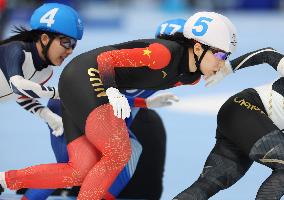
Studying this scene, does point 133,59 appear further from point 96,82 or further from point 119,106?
point 119,106

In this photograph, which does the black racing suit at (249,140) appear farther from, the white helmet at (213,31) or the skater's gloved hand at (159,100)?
the skater's gloved hand at (159,100)

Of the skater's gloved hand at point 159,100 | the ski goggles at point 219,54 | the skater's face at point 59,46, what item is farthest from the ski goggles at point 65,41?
the ski goggles at point 219,54

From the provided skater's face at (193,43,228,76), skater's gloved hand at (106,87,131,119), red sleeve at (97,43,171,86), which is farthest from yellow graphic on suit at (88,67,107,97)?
skater's face at (193,43,228,76)

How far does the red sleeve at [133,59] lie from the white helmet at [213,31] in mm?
278

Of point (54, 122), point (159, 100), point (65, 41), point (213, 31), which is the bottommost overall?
point (54, 122)

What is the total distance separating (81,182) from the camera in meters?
4.94

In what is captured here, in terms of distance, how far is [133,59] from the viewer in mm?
4855

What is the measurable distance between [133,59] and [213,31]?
58 cm

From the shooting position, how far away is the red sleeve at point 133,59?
15.8ft

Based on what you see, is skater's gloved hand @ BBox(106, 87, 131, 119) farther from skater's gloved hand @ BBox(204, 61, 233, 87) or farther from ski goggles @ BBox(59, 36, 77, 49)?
ski goggles @ BBox(59, 36, 77, 49)

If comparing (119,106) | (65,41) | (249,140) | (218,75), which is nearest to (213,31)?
(218,75)

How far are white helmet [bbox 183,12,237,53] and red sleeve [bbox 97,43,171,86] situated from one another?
28 cm

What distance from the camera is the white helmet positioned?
4.97m

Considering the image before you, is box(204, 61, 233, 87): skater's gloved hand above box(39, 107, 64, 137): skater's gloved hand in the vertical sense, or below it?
above
